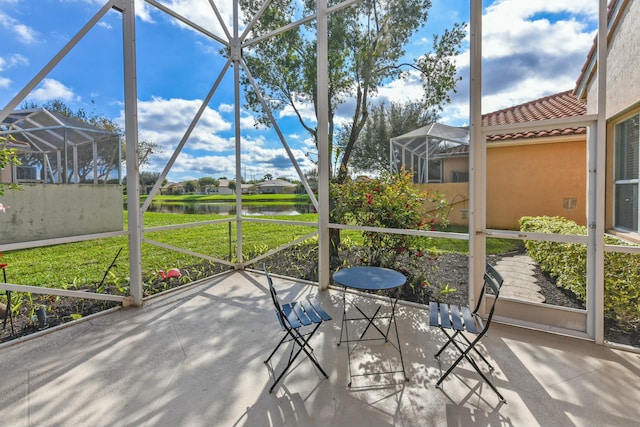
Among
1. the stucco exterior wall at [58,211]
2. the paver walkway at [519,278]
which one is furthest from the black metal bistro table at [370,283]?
the stucco exterior wall at [58,211]

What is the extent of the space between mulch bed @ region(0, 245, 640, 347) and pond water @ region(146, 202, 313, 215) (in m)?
0.88

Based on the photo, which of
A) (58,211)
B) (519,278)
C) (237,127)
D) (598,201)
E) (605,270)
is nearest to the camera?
(598,201)

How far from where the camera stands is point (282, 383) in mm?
2381

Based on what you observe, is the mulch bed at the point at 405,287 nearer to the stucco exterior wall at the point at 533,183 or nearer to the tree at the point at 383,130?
the stucco exterior wall at the point at 533,183

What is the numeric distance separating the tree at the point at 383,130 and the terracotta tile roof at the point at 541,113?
0.74 meters

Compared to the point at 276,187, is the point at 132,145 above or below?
above

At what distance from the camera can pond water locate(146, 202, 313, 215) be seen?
4844 millimetres

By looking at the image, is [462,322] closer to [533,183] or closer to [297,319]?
[297,319]

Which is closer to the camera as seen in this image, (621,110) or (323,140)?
(621,110)

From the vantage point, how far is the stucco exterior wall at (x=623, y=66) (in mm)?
2637

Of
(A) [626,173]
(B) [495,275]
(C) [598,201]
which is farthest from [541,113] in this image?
(B) [495,275]

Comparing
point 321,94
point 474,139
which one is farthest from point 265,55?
point 474,139

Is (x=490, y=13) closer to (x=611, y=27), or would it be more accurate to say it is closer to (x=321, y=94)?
(x=611, y=27)

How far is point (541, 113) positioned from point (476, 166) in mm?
814
